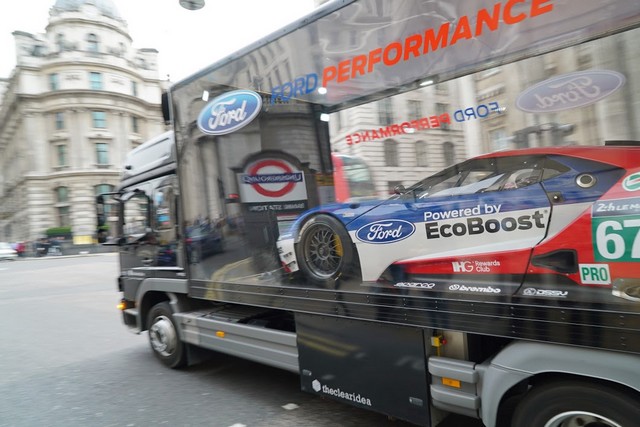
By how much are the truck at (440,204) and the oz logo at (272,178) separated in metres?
0.02

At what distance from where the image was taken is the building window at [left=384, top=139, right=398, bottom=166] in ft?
8.71

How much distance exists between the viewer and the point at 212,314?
4.57 meters

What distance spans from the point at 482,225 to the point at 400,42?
1.17 m

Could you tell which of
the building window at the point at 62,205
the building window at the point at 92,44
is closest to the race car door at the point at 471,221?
the building window at the point at 62,205

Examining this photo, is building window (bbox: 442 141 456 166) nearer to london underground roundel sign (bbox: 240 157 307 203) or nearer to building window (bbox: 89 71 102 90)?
london underground roundel sign (bbox: 240 157 307 203)

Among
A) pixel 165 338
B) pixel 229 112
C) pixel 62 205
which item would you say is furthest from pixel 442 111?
pixel 62 205

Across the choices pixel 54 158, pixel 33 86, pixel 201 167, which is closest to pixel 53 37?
pixel 33 86

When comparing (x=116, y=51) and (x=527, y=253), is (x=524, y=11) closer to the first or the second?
(x=527, y=253)

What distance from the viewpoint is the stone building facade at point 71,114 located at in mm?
45781

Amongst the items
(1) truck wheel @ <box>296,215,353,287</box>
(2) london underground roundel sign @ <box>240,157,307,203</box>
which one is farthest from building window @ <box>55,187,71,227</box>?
(1) truck wheel @ <box>296,215,353,287</box>

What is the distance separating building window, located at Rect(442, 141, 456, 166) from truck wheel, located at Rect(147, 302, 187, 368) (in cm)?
370

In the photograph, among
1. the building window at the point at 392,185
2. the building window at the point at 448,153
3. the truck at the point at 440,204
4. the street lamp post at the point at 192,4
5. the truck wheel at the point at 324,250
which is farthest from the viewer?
the street lamp post at the point at 192,4

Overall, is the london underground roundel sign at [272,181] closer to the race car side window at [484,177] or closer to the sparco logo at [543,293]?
the race car side window at [484,177]

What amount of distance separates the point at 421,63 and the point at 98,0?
5888cm
